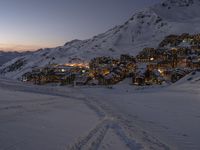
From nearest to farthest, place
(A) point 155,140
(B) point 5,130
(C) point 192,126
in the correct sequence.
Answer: (B) point 5,130 < (A) point 155,140 < (C) point 192,126

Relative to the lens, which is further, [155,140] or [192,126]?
[192,126]

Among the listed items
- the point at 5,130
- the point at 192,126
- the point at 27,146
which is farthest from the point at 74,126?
the point at 192,126

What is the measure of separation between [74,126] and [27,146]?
5.33m

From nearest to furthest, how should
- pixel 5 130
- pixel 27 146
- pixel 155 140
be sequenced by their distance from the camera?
pixel 27 146
pixel 5 130
pixel 155 140

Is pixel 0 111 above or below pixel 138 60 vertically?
below

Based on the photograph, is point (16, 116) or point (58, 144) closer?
point (58, 144)

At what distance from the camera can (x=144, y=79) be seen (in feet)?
378

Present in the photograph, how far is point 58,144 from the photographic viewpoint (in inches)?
464

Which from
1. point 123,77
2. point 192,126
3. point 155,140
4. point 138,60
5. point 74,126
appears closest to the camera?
point 155,140

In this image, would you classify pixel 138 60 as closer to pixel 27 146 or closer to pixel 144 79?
pixel 144 79

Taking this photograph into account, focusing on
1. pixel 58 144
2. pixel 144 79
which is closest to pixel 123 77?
pixel 144 79

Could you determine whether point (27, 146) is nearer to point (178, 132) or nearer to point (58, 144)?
point (58, 144)

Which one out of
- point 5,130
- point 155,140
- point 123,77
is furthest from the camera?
point 123,77

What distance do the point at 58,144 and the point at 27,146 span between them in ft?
3.99
